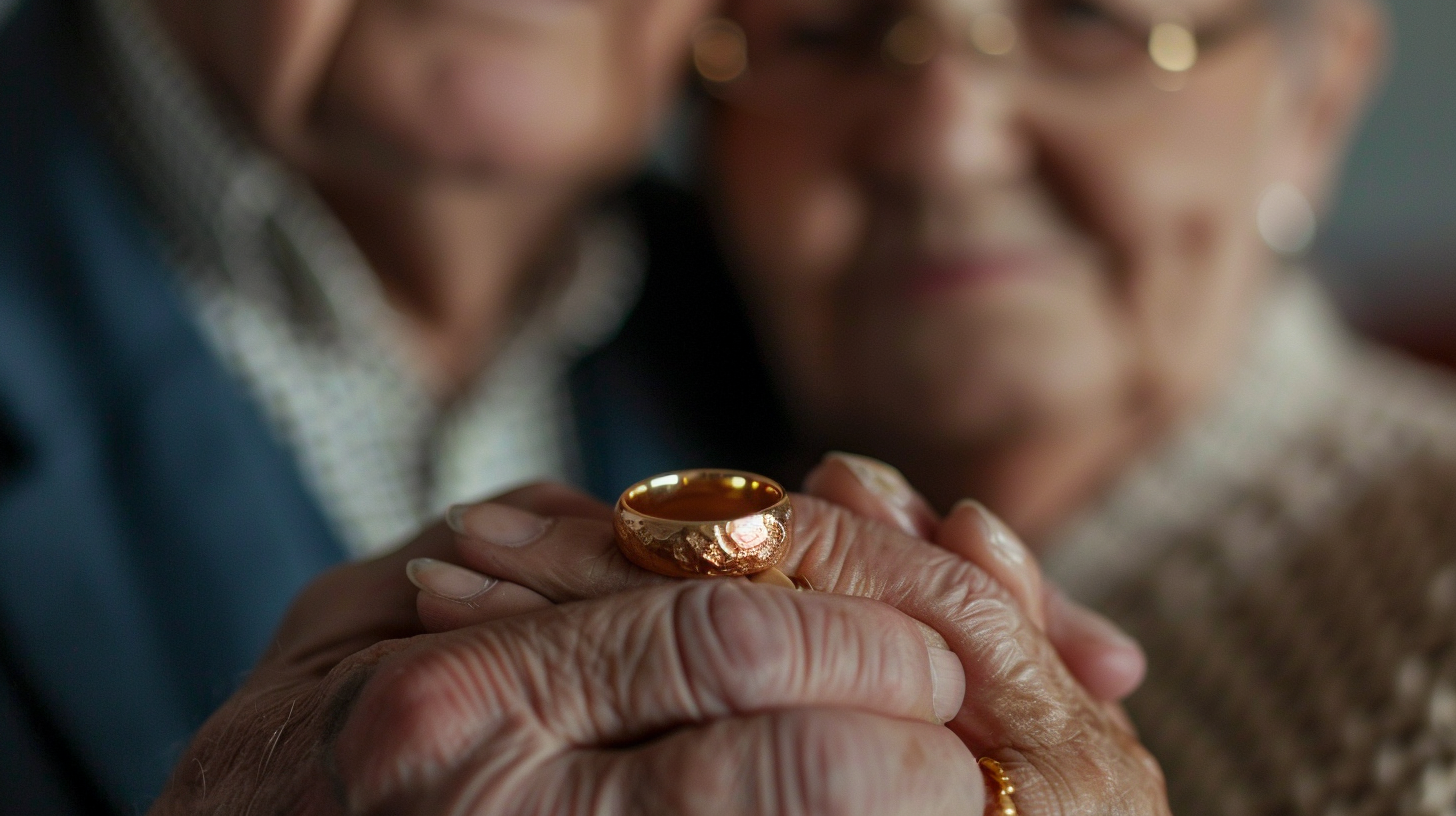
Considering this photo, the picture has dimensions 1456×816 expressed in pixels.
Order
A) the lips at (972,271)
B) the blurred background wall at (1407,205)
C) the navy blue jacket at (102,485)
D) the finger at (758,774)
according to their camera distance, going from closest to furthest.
A: the finger at (758,774)
the navy blue jacket at (102,485)
the lips at (972,271)
the blurred background wall at (1407,205)

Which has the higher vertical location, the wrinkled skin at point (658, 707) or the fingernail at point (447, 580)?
the fingernail at point (447, 580)

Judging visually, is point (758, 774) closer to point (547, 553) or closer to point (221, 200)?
point (547, 553)

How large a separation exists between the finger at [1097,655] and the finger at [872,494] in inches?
3.1

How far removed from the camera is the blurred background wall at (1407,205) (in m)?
1.67

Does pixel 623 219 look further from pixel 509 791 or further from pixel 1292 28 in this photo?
pixel 509 791

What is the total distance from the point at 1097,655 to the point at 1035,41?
1.67ft

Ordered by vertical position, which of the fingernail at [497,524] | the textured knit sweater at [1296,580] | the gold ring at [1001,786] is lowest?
the textured knit sweater at [1296,580]

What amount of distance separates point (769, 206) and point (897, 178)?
0.12 m

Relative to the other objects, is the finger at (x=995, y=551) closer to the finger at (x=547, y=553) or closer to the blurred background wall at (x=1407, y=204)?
the finger at (x=547, y=553)

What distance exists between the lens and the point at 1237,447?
97 cm

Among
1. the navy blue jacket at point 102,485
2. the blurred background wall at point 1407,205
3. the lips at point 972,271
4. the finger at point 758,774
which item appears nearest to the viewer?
the finger at point 758,774

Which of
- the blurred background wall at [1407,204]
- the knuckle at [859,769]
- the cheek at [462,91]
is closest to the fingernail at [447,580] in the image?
the knuckle at [859,769]

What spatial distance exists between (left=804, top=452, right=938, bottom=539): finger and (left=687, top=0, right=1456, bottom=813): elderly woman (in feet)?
1.08

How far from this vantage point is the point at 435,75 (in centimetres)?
84
